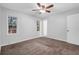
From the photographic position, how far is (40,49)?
7.77ft

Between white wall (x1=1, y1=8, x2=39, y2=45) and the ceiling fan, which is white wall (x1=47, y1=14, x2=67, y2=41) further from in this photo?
white wall (x1=1, y1=8, x2=39, y2=45)

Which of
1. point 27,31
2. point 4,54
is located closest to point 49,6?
point 27,31

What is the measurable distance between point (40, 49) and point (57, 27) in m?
0.64

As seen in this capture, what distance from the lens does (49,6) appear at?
2.35 meters

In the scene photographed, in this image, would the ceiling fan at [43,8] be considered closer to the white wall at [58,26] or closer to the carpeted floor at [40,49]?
the white wall at [58,26]

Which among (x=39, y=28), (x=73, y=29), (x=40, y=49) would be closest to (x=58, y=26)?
(x=73, y=29)

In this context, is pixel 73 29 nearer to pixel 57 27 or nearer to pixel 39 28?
pixel 57 27

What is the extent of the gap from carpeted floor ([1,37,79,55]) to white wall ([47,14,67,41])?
166mm

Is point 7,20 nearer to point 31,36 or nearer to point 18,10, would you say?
point 18,10

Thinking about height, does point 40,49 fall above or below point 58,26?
below

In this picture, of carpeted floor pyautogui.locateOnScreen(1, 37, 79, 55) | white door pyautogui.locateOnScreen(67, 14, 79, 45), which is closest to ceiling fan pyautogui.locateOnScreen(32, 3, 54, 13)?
white door pyautogui.locateOnScreen(67, 14, 79, 45)

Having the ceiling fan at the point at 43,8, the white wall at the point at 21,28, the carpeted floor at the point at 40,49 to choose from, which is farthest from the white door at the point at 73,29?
the white wall at the point at 21,28

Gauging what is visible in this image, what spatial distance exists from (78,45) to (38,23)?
998 millimetres

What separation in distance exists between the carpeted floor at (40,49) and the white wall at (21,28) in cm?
13
